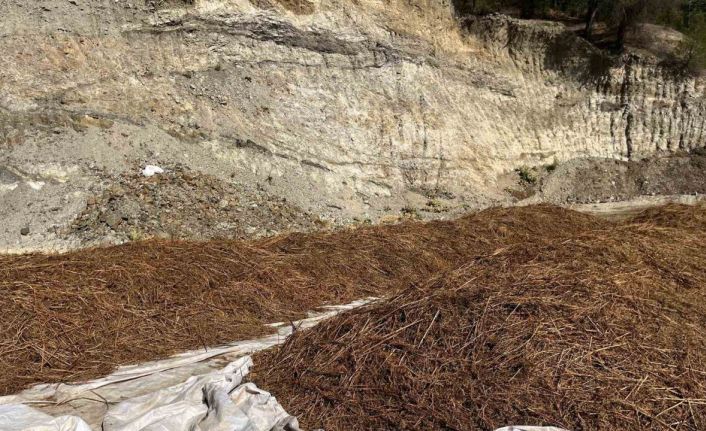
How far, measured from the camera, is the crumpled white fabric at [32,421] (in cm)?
321

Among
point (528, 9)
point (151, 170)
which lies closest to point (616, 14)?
point (528, 9)

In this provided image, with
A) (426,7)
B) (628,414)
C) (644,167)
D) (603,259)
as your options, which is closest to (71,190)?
(603,259)

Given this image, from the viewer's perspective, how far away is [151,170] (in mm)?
10016

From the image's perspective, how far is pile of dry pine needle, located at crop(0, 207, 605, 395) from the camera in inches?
188

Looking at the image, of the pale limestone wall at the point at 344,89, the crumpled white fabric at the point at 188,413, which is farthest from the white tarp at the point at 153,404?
the pale limestone wall at the point at 344,89

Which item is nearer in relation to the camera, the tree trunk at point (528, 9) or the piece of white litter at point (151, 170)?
the piece of white litter at point (151, 170)

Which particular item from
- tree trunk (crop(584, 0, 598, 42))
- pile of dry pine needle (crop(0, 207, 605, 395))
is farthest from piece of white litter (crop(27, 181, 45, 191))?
tree trunk (crop(584, 0, 598, 42))

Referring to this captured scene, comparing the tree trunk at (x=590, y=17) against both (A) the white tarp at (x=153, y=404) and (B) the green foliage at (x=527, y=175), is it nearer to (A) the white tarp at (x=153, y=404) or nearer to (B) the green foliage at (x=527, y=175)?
(B) the green foliage at (x=527, y=175)

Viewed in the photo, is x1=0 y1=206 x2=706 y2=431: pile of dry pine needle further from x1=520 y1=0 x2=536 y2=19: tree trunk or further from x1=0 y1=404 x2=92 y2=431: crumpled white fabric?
x1=520 y1=0 x2=536 y2=19: tree trunk

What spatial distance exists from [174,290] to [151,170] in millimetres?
4480

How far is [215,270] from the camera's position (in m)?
6.83

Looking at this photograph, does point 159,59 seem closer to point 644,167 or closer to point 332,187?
point 332,187

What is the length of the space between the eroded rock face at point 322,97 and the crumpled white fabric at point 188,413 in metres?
6.56

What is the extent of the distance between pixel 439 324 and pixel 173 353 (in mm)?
2350
